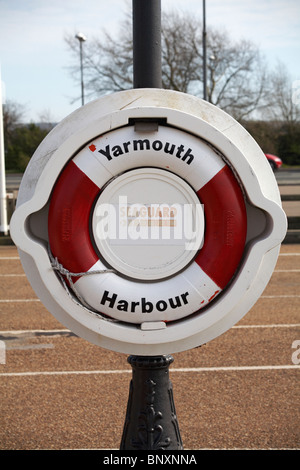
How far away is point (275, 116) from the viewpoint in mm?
33281

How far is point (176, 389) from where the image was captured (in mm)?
4484

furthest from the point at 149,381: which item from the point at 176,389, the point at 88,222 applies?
the point at 176,389

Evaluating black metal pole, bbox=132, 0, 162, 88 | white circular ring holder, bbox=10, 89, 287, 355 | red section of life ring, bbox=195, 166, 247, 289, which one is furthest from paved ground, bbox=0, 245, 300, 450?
black metal pole, bbox=132, 0, 162, 88

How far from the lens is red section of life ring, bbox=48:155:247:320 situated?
2.02 m

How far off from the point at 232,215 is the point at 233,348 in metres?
3.49

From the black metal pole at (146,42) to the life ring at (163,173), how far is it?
0.27 m

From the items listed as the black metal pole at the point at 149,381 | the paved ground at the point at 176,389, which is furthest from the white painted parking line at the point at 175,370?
the black metal pole at the point at 149,381

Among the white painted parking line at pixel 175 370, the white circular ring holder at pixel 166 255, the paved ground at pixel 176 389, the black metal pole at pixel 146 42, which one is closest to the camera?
the white circular ring holder at pixel 166 255

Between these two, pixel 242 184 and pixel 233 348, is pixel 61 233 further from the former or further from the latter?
pixel 233 348

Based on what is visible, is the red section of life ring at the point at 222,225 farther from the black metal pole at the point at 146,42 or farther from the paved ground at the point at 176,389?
the paved ground at the point at 176,389

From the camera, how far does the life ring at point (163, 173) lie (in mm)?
2023

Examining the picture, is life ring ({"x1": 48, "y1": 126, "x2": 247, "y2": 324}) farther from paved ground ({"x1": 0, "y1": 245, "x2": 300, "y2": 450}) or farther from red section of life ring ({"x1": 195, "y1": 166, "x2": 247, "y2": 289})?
paved ground ({"x1": 0, "y1": 245, "x2": 300, "y2": 450})

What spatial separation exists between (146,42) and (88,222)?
646 mm

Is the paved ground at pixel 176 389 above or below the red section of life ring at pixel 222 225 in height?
below
